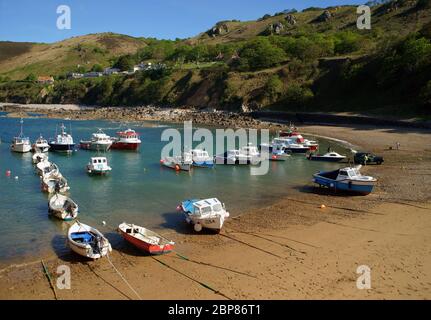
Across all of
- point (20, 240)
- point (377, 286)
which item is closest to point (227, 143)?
point (20, 240)

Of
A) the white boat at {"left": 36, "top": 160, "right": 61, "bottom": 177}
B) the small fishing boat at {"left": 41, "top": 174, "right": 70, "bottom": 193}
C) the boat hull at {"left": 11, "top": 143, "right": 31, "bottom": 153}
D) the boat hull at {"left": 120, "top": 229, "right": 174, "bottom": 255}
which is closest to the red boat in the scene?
the boat hull at {"left": 11, "top": 143, "right": 31, "bottom": 153}

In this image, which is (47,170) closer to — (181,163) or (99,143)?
(181,163)

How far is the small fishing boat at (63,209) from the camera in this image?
27.9 metres

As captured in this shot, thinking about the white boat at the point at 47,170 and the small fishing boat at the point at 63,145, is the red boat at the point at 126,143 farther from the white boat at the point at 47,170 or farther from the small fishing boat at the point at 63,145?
the white boat at the point at 47,170

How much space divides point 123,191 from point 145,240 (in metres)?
14.8

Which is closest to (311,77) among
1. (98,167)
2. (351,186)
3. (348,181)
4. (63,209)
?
(98,167)

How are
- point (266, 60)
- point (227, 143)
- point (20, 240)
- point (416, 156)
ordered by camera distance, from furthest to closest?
1. point (266, 60)
2. point (227, 143)
3. point (416, 156)
4. point (20, 240)

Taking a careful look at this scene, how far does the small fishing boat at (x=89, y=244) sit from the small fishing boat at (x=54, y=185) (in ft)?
40.4

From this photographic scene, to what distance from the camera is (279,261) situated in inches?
810

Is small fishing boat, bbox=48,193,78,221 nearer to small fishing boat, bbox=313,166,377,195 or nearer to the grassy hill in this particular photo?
small fishing boat, bbox=313,166,377,195

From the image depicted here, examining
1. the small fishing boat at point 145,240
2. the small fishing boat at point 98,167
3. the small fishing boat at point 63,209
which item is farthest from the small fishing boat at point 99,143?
the small fishing boat at point 145,240
